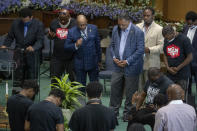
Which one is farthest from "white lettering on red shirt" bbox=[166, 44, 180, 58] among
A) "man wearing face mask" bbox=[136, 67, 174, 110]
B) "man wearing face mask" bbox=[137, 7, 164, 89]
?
"man wearing face mask" bbox=[136, 67, 174, 110]

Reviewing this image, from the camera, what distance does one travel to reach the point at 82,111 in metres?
5.79

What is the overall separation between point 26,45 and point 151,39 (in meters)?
2.22

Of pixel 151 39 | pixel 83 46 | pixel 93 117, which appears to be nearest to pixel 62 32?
pixel 83 46

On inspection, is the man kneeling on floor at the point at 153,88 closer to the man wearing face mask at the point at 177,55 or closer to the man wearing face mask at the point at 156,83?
the man wearing face mask at the point at 156,83

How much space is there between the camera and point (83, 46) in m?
9.11

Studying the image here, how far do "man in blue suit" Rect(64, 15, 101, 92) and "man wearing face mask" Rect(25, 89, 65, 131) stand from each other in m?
2.95

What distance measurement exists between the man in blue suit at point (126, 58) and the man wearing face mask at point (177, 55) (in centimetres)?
45

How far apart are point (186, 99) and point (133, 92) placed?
0.90 m

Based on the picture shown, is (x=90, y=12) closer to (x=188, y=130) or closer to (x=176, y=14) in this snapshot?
(x=176, y=14)

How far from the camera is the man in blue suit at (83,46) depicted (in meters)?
9.09

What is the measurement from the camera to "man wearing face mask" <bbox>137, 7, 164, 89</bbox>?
898 cm

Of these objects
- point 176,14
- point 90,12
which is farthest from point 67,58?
point 176,14

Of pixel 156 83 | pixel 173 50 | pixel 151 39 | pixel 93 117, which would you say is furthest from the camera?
pixel 151 39

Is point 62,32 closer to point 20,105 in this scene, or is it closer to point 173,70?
point 173,70
